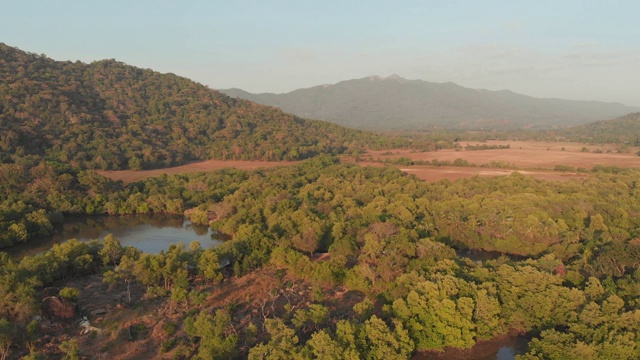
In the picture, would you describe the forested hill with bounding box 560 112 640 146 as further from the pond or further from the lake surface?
the lake surface

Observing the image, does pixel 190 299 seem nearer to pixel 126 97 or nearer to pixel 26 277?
pixel 26 277

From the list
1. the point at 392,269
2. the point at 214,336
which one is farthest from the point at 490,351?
the point at 214,336

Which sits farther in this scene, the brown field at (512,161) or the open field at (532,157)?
the open field at (532,157)

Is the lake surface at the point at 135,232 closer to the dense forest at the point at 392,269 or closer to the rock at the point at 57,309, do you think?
the dense forest at the point at 392,269

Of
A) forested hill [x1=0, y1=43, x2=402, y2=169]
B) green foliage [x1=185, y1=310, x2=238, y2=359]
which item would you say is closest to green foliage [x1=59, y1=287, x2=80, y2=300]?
green foliage [x1=185, y1=310, x2=238, y2=359]

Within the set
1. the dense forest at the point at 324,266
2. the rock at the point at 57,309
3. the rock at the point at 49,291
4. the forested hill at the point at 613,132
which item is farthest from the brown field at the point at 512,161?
the rock at the point at 57,309

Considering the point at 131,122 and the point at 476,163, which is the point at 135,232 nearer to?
the point at 131,122
